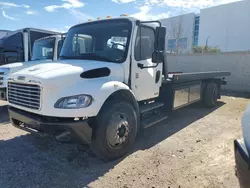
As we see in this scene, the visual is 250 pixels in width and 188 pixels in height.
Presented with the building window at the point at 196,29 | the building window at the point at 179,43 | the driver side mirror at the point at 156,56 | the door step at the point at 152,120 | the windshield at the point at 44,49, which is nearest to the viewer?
the driver side mirror at the point at 156,56

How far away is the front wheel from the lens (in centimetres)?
335

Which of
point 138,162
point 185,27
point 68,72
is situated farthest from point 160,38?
point 185,27

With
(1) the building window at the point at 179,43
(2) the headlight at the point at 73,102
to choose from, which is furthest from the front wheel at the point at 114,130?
(1) the building window at the point at 179,43

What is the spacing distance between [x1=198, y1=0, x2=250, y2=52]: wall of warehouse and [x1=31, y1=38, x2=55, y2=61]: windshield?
98.5 ft

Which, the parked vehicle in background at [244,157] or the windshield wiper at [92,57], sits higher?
the windshield wiper at [92,57]

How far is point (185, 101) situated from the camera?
611 cm

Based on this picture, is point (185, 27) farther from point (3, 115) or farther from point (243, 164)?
point (243, 164)

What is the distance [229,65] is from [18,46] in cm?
1036

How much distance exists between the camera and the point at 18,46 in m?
8.62

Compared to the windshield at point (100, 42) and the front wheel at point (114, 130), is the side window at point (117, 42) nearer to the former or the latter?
the windshield at point (100, 42)

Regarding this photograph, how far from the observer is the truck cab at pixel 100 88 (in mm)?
3082

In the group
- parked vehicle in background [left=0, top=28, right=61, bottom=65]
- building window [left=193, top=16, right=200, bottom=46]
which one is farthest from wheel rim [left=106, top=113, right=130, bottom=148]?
building window [left=193, top=16, right=200, bottom=46]

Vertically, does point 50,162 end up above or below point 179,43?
below

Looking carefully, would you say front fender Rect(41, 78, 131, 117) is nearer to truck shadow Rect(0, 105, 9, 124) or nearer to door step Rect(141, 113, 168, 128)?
door step Rect(141, 113, 168, 128)
